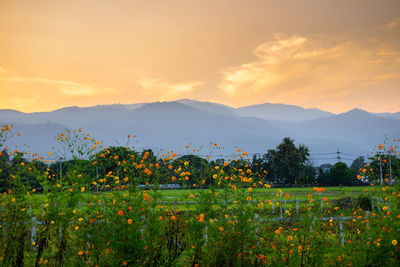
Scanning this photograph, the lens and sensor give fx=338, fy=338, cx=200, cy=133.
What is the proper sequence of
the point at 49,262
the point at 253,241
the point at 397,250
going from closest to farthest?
the point at 397,250 < the point at 253,241 < the point at 49,262

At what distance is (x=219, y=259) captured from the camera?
6027 millimetres

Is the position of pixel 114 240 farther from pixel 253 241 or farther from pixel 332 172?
pixel 332 172

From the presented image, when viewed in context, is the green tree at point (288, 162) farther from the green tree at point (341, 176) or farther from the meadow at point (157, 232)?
the meadow at point (157, 232)

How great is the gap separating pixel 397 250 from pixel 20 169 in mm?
7314

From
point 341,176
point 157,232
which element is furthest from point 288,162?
point 157,232

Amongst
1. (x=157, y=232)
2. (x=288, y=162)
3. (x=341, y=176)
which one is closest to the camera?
(x=157, y=232)

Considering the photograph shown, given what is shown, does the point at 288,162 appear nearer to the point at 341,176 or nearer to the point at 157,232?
the point at 341,176

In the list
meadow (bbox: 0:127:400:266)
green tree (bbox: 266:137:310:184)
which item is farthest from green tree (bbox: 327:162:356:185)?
meadow (bbox: 0:127:400:266)

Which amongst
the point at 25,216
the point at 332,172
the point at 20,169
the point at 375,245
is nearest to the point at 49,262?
the point at 25,216

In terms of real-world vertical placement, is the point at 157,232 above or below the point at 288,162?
below

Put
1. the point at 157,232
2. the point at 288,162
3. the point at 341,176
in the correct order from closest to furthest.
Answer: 1. the point at 157,232
2. the point at 341,176
3. the point at 288,162

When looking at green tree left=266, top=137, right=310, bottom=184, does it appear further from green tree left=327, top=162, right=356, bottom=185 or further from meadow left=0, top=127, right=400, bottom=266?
meadow left=0, top=127, right=400, bottom=266

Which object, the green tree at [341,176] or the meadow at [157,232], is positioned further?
the green tree at [341,176]

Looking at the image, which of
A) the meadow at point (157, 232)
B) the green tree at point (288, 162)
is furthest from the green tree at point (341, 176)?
the meadow at point (157, 232)
